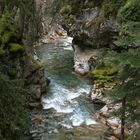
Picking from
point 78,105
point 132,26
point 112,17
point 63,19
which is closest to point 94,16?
point 112,17

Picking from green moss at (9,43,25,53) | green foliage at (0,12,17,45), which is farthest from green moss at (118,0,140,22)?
green foliage at (0,12,17,45)

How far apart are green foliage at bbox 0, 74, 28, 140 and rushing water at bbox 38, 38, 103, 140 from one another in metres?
7.95

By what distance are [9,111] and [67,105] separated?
12408mm

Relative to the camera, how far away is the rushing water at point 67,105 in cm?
1875

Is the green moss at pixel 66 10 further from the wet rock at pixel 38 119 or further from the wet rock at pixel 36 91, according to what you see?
the wet rock at pixel 38 119

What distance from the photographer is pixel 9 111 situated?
32.6 feet

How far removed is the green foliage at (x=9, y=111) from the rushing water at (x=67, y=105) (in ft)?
26.1

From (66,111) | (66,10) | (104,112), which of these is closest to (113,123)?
(104,112)

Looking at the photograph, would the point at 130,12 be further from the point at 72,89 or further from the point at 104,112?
the point at 72,89

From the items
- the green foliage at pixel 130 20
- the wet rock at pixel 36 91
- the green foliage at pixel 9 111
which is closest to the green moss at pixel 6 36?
the wet rock at pixel 36 91

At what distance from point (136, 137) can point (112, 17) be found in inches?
502

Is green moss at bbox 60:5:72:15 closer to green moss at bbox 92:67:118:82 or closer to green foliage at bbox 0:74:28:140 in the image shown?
green moss at bbox 92:67:118:82

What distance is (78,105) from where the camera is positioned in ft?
72.8

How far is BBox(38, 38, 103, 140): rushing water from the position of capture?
61.5ft
